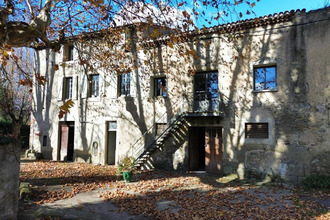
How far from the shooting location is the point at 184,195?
8.75m

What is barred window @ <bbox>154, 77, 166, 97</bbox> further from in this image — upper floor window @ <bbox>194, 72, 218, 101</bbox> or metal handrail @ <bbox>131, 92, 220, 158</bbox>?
upper floor window @ <bbox>194, 72, 218, 101</bbox>

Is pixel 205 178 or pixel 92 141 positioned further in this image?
pixel 92 141

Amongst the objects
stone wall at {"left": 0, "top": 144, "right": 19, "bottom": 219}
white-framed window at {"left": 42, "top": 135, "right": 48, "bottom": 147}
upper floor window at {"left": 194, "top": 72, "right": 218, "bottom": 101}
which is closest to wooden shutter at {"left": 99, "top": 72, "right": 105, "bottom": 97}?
white-framed window at {"left": 42, "top": 135, "right": 48, "bottom": 147}

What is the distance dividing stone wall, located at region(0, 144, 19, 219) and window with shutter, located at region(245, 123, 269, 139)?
9698 millimetres

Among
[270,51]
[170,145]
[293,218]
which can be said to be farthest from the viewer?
[170,145]

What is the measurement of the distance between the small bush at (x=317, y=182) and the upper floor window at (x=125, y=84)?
34.9 ft

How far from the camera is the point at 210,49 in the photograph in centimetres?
1291

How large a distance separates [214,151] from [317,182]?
4704mm

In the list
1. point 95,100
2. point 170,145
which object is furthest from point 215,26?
point 95,100

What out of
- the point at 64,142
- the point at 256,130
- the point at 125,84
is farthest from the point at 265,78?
the point at 64,142

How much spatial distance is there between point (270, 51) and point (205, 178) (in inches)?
268

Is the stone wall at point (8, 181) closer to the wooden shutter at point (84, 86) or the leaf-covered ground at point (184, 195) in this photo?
the leaf-covered ground at point (184, 195)

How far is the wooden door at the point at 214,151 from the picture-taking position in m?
12.5

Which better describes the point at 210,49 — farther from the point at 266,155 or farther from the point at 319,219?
the point at 319,219
